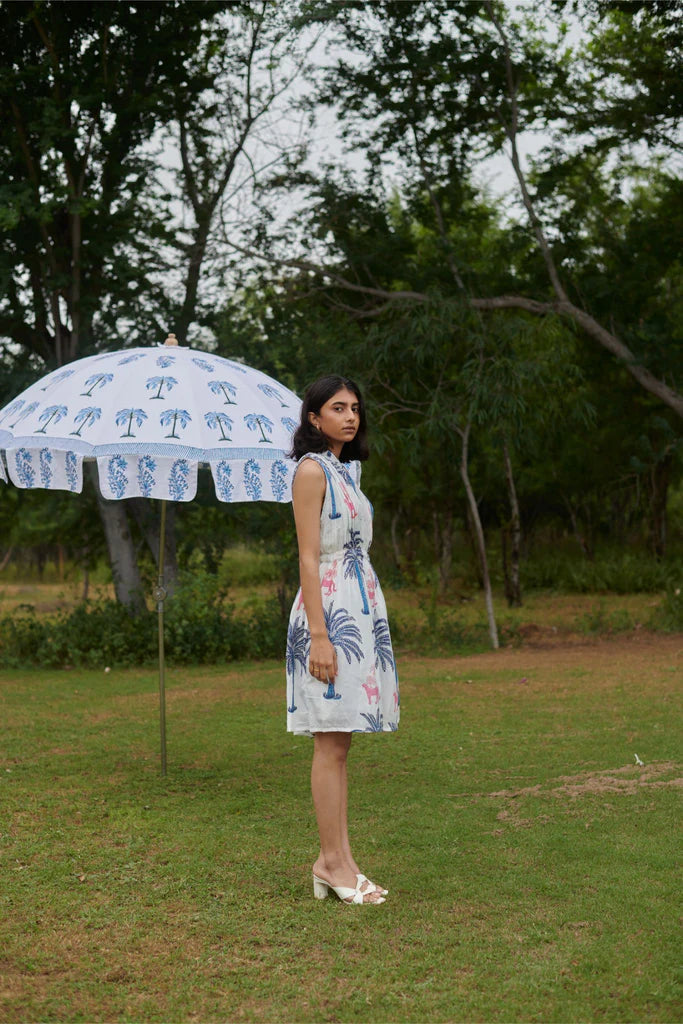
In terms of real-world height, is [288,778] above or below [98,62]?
below

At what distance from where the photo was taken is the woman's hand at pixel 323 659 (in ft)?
13.3

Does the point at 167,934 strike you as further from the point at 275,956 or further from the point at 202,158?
the point at 202,158

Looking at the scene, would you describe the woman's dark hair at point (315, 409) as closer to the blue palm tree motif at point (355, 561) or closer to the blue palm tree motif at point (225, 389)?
the blue palm tree motif at point (355, 561)

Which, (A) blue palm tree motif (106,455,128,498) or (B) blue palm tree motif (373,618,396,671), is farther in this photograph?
(A) blue palm tree motif (106,455,128,498)

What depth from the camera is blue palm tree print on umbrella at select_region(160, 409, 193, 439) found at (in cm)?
514

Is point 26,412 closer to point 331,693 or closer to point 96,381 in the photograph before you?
point 96,381

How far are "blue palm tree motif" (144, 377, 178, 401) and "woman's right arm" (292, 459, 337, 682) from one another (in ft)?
4.70

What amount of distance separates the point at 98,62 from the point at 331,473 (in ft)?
33.8

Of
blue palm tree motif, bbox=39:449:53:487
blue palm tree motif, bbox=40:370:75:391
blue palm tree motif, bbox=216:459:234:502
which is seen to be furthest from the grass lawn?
blue palm tree motif, bbox=40:370:75:391

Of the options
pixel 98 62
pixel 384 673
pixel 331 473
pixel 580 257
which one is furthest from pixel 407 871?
pixel 580 257

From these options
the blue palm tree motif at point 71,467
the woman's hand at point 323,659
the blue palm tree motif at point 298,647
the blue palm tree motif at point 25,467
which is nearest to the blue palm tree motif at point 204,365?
the blue palm tree motif at point 71,467

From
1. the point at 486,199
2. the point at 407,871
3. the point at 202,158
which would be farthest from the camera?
the point at 486,199

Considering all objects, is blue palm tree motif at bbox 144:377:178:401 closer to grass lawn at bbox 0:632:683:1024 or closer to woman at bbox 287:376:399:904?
woman at bbox 287:376:399:904

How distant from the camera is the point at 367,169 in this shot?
14.1m
